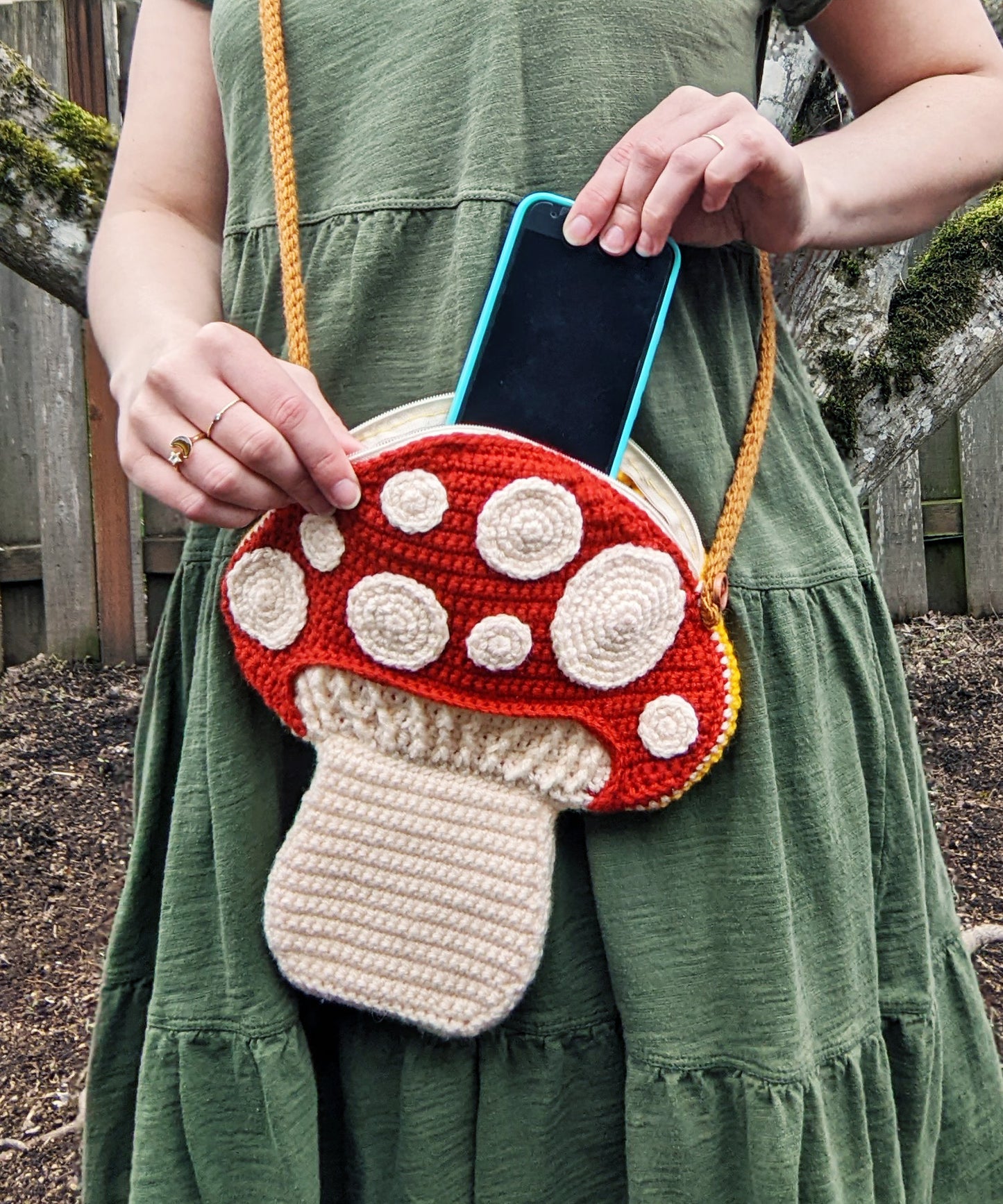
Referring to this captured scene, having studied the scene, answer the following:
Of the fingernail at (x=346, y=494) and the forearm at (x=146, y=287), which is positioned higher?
the forearm at (x=146, y=287)

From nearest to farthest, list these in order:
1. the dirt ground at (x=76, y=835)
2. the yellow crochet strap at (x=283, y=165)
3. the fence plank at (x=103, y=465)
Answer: the yellow crochet strap at (x=283, y=165) < the dirt ground at (x=76, y=835) < the fence plank at (x=103, y=465)

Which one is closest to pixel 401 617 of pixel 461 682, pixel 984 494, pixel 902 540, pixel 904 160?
pixel 461 682

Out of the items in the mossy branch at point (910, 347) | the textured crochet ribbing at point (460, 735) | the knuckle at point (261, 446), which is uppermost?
the mossy branch at point (910, 347)

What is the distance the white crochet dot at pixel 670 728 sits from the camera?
636mm

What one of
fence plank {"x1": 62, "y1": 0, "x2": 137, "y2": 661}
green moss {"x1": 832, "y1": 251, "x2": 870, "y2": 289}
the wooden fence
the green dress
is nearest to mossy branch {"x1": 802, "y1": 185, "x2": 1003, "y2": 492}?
green moss {"x1": 832, "y1": 251, "x2": 870, "y2": 289}

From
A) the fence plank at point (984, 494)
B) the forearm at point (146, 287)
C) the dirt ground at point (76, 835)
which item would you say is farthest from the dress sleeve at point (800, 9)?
the fence plank at point (984, 494)

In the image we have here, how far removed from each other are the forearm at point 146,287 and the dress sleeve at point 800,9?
0.60ft

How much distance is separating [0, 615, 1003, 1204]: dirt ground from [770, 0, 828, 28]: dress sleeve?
192 cm

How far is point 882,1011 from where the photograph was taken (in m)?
0.76

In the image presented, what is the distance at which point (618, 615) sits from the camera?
630 millimetres

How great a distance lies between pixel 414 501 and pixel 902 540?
3.57m

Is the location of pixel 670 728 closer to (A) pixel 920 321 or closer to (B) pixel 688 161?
(B) pixel 688 161

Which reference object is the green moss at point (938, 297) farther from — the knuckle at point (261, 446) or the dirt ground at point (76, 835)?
the dirt ground at point (76, 835)

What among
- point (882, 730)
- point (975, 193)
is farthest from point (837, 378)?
point (882, 730)
